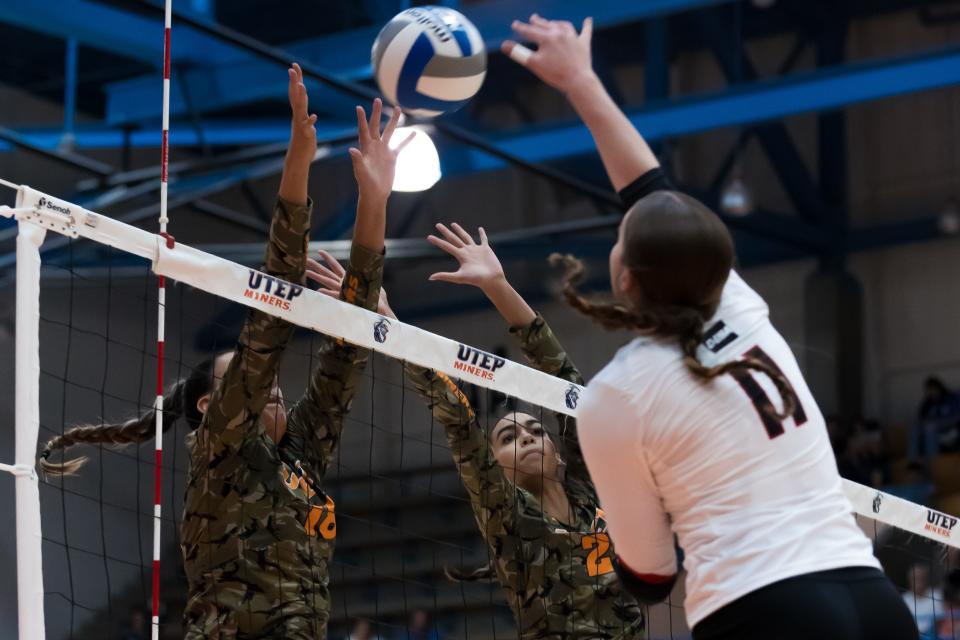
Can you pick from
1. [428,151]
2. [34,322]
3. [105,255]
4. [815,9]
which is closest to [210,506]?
[34,322]

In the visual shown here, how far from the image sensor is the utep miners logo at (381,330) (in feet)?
13.0

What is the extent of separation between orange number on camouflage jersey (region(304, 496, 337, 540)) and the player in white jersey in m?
1.75

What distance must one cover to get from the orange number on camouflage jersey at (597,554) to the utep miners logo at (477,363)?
1.98ft

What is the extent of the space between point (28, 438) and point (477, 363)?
1419mm

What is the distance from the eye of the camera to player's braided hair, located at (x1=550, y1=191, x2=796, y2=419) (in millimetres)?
2109

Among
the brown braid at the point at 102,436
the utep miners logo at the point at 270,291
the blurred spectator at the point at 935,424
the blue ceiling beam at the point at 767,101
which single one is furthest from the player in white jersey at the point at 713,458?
the blurred spectator at the point at 935,424

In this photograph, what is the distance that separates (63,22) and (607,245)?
6.50m

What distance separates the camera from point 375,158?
3.88 m

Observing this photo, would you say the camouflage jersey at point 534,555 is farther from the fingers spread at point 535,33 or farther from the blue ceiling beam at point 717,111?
the blue ceiling beam at point 717,111

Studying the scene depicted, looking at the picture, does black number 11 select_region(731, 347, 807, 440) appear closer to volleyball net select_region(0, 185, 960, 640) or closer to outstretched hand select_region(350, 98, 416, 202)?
outstretched hand select_region(350, 98, 416, 202)

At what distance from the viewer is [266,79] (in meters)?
10.5

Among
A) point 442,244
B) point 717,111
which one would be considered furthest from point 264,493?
point 717,111

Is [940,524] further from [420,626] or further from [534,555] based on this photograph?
[420,626]

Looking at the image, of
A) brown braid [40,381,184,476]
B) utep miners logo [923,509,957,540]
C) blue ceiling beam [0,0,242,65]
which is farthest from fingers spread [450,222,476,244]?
blue ceiling beam [0,0,242,65]
